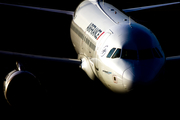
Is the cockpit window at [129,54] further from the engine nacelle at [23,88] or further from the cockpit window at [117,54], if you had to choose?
the engine nacelle at [23,88]

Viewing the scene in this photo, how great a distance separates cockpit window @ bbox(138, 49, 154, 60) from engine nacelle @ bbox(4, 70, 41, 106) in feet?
18.9

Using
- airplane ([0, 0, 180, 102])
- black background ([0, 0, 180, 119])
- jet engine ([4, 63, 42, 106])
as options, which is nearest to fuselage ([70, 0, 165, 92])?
airplane ([0, 0, 180, 102])

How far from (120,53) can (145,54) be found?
3.73 feet

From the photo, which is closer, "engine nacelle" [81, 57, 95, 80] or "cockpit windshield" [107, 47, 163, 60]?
"cockpit windshield" [107, 47, 163, 60]

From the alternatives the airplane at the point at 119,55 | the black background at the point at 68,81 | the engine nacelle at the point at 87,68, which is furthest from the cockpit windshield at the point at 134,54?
the engine nacelle at the point at 87,68

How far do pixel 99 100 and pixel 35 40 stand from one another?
12165mm

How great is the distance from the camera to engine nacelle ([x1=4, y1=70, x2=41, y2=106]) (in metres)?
16.5

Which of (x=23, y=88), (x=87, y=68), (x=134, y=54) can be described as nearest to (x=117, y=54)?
(x=134, y=54)

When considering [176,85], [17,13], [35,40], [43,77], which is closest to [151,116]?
[176,85]

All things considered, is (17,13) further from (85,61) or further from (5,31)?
(85,61)

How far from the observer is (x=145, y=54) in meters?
14.6

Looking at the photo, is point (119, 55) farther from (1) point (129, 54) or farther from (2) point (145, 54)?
(2) point (145, 54)

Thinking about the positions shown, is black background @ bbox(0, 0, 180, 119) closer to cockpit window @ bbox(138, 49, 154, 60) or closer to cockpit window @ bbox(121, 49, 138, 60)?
cockpit window @ bbox(138, 49, 154, 60)

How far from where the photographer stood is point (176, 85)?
20.1 metres
